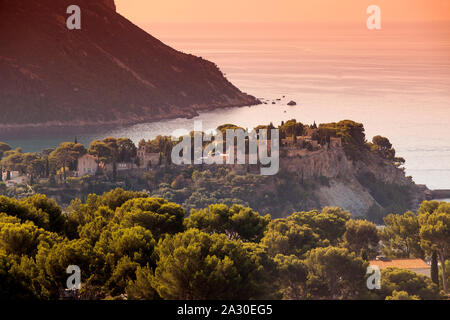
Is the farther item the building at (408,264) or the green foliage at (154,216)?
the building at (408,264)

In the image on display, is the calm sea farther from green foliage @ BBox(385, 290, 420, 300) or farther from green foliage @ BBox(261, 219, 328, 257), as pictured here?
green foliage @ BBox(385, 290, 420, 300)

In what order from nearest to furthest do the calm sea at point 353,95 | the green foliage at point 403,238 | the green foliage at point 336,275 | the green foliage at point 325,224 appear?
the green foliage at point 336,275
the green foliage at point 325,224
the green foliage at point 403,238
the calm sea at point 353,95

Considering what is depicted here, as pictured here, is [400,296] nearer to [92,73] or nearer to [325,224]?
[325,224]

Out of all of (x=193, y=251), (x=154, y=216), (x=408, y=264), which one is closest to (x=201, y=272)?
(x=193, y=251)

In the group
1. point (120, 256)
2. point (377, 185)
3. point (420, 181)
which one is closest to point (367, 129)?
point (420, 181)

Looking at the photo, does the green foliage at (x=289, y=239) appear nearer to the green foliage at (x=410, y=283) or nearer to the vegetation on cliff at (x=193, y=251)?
the vegetation on cliff at (x=193, y=251)

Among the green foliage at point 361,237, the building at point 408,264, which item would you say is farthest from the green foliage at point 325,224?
the building at point 408,264
